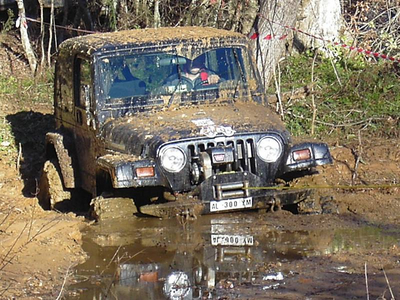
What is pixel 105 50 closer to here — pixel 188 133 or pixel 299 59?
pixel 188 133

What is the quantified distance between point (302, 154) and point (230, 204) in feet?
2.85

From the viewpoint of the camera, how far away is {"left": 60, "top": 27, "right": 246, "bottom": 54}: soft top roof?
8359mm

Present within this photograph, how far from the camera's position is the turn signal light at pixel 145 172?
288 inches

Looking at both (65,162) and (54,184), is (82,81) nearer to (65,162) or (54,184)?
(65,162)

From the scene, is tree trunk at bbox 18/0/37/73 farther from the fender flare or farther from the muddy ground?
the fender flare

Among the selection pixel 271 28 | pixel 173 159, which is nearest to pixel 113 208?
pixel 173 159

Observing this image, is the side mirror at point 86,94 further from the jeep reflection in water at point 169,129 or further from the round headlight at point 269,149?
the round headlight at point 269,149

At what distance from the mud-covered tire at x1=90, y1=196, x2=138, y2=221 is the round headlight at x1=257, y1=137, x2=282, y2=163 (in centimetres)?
137

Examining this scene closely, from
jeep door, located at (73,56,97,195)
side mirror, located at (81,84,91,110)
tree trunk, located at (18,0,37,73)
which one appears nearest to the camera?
side mirror, located at (81,84,91,110)

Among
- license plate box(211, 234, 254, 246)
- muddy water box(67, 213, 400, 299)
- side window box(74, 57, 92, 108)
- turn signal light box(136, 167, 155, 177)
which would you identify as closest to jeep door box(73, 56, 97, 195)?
side window box(74, 57, 92, 108)

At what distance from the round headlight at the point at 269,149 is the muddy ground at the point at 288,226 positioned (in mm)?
622

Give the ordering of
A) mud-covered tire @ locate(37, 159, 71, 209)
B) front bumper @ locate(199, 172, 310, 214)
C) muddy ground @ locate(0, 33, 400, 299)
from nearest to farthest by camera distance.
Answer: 1. muddy ground @ locate(0, 33, 400, 299)
2. front bumper @ locate(199, 172, 310, 214)
3. mud-covered tire @ locate(37, 159, 71, 209)

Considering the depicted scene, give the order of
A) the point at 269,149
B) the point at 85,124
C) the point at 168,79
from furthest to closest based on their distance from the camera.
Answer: the point at 85,124 < the point at 168,79 < the point at 269,149

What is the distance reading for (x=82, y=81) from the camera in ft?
28.4
